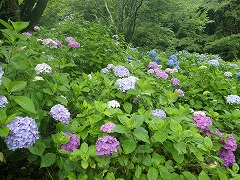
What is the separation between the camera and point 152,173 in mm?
1347

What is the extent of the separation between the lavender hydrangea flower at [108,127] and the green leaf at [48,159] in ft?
1.01

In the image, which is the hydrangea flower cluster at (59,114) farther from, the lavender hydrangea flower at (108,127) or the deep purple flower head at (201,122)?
the deep purple flower head at (201,122)

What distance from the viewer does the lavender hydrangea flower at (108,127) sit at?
1.41 meters

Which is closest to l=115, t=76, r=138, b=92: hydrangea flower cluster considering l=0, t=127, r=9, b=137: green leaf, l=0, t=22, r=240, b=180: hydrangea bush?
l=0, t=22, r=240, b=180: hydrangea bush

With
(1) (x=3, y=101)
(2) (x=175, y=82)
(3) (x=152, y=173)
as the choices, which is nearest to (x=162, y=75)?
(2) (x=175, y=82)

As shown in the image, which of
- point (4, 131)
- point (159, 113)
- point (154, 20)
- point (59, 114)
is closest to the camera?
point (4, 131)

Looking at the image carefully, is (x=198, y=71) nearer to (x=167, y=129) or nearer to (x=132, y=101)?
(x=132, y=101)

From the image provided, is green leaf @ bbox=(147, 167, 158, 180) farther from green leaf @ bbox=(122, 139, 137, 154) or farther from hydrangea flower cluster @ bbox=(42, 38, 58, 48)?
hydrangea flower cluster @ bbox=(42, 38, 58, 48)

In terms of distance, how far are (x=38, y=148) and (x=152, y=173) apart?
62 cm

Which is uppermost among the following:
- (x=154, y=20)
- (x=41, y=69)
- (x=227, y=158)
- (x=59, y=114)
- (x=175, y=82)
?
(x=41, y=69)

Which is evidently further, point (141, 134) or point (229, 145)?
point (229, 145)

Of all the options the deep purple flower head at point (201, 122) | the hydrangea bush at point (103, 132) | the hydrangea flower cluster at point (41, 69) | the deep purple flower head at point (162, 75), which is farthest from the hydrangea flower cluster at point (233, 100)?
the hydrangea flower cluster at point (41, 69)

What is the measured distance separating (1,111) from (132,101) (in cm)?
94

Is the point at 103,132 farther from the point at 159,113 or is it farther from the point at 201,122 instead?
the point at 201,122
